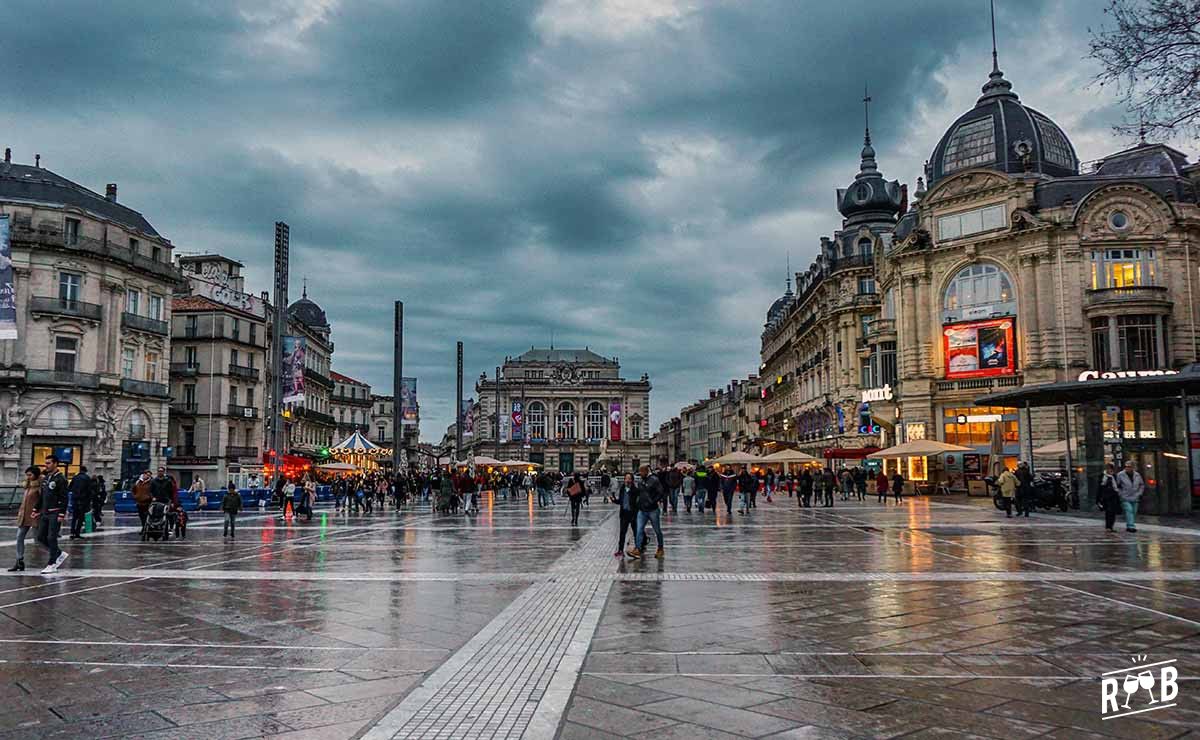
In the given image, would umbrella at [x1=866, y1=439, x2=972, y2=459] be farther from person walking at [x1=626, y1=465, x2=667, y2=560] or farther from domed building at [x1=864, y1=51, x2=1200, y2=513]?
person walking at [x1=626, y1=465, x2=667, y2=560]

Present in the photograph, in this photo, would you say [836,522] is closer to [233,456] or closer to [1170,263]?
[1170,263]

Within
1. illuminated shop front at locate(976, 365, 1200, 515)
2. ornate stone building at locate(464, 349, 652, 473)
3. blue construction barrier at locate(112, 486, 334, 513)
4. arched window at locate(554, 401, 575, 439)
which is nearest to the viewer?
illuminated shop front at locate(976, 365, 1200, 515)

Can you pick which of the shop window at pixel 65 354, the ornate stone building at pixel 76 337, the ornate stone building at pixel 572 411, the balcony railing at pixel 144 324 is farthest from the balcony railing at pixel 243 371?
the ornate stone building at pixel 572 411

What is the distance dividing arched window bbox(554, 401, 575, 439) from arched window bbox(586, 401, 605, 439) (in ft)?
8.67

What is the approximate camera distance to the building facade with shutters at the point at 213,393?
5394 centimetres

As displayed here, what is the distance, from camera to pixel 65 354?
141ft

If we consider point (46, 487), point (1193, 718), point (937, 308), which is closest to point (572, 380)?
point (937, 308)

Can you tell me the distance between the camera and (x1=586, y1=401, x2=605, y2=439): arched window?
131125 mm

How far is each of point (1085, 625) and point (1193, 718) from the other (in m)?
3.18

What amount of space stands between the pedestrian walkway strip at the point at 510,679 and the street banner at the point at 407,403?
29.1 meters

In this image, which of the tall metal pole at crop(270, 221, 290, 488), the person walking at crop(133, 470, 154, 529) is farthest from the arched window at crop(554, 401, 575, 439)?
the person walking at crop(133, 470, 154, 529)

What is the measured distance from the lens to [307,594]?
1083cm

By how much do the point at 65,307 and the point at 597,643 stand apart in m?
44.2

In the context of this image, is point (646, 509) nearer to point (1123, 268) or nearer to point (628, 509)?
point (628, 509)
